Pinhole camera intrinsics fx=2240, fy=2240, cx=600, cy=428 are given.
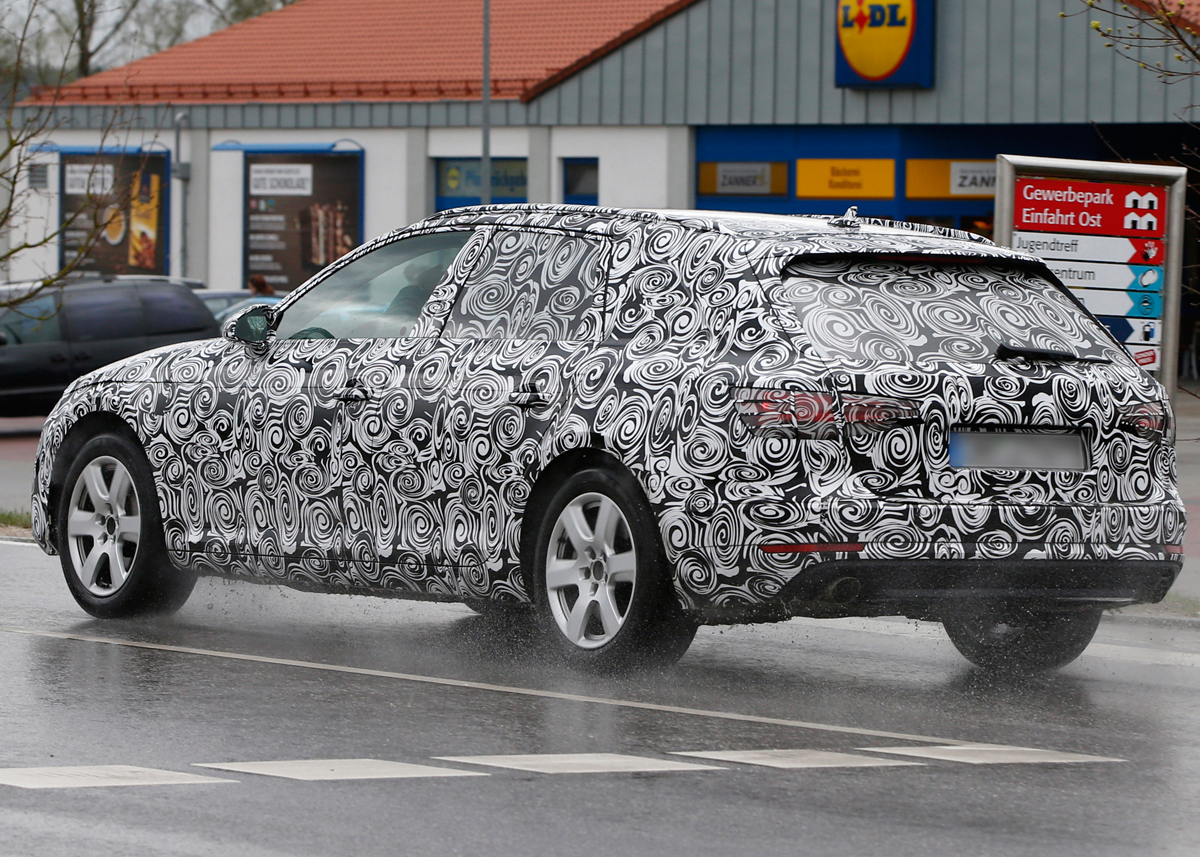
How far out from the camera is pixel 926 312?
7.61 m

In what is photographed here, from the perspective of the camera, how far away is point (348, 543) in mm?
8422

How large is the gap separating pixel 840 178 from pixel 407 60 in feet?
34.2

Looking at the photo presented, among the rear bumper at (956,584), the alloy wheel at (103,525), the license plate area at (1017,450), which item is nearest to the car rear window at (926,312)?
the license plate area at (1017,450)

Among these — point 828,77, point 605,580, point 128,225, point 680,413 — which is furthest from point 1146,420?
point 128,225

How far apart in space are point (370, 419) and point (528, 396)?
77 centimetres

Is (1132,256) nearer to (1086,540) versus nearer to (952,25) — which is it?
(1086,540)

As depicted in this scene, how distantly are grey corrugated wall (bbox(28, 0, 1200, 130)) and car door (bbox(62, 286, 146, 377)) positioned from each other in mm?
8229

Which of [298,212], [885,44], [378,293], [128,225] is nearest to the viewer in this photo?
[378,293]

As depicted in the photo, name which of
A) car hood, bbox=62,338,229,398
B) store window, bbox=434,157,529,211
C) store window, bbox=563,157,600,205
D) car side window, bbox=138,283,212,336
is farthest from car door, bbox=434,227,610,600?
store window, bbox=434,157,529,211

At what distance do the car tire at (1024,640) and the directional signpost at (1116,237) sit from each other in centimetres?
442

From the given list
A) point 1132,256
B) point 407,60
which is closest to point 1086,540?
point 1132,256

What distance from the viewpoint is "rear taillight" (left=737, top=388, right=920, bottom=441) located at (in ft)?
23.5

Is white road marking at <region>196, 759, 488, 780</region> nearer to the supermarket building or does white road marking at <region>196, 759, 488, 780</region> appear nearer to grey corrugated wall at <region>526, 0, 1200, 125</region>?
the supermarket building

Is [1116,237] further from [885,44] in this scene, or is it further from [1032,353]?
[885,44]
